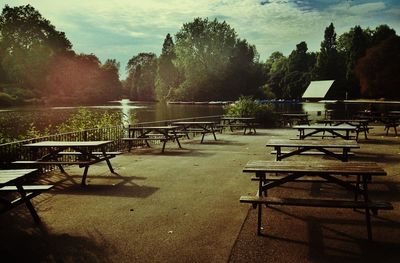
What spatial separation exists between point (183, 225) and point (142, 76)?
12482 centimetres

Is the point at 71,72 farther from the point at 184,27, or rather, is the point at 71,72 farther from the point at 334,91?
the point at 334,91

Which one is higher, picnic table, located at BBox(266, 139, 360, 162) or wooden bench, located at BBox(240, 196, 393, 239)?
picnic table, located at BBox(266, 139, 360, 162)

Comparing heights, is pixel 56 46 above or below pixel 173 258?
above

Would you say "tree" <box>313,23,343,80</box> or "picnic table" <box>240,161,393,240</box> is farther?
"tree" <box>313,23,343,80</box>

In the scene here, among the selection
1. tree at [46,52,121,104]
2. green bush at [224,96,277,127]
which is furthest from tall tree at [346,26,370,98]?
tree at [46,52,121,104]

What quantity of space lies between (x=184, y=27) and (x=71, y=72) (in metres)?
28.4

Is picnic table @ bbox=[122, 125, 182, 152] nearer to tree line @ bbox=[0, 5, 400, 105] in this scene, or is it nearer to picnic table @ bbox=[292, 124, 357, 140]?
picnic table @ bbox=[292, 124, 357, 140]

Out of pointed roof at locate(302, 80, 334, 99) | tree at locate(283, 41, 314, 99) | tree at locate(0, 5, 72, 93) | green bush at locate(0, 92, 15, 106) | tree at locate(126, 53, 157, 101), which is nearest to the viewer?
green bush at locate(0, 92, 15, 106)

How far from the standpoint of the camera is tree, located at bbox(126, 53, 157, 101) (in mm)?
125750

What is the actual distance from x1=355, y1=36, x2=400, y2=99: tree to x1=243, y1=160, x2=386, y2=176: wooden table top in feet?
215

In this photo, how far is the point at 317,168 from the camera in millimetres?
5004

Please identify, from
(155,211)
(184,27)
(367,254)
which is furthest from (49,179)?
(184,27)

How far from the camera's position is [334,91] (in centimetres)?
7662

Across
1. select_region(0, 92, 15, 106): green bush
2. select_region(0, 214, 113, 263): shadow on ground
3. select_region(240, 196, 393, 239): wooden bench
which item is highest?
select_region(0, 92, 15, 106): green bush
